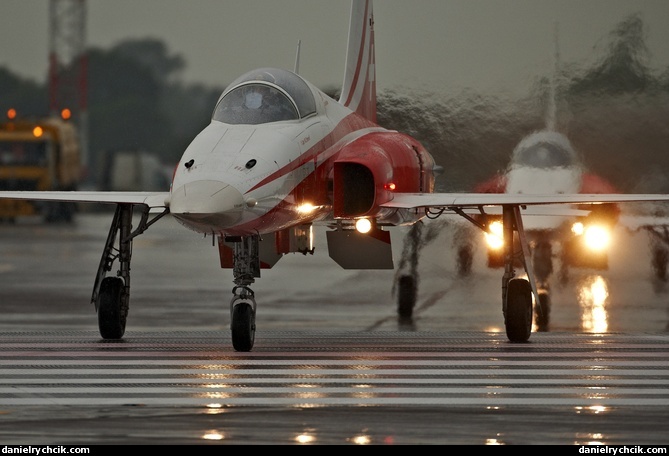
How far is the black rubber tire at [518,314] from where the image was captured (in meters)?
17.4

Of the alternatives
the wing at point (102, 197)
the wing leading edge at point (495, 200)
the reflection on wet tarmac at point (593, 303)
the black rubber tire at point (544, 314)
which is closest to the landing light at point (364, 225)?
the wing leading edge at point (495, 200)

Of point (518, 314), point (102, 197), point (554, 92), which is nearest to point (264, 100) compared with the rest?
point (102, 197)

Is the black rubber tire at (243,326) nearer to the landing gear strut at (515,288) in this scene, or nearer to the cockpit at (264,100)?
the cockpit at (264,100)

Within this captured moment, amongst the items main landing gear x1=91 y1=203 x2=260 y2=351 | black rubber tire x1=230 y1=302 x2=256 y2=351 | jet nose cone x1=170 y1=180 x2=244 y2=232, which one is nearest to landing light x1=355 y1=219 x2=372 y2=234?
main landing gear x1=91 y1=203 x2=260 y2=351

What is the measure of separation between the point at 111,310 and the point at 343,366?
3629 mm

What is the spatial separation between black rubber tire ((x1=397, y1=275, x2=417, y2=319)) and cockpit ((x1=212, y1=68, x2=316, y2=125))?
19.5 feet

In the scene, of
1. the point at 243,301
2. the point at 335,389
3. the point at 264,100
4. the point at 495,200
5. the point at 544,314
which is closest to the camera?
the point at 335,389

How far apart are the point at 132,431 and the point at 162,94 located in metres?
30.8

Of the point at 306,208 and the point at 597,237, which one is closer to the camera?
the point at 306,208

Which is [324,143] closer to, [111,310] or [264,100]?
[264,100]

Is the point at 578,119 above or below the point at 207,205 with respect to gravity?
above

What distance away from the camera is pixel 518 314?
685 inches

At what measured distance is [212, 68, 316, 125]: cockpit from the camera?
16.5 m

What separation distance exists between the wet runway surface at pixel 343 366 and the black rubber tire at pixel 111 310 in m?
0.24
